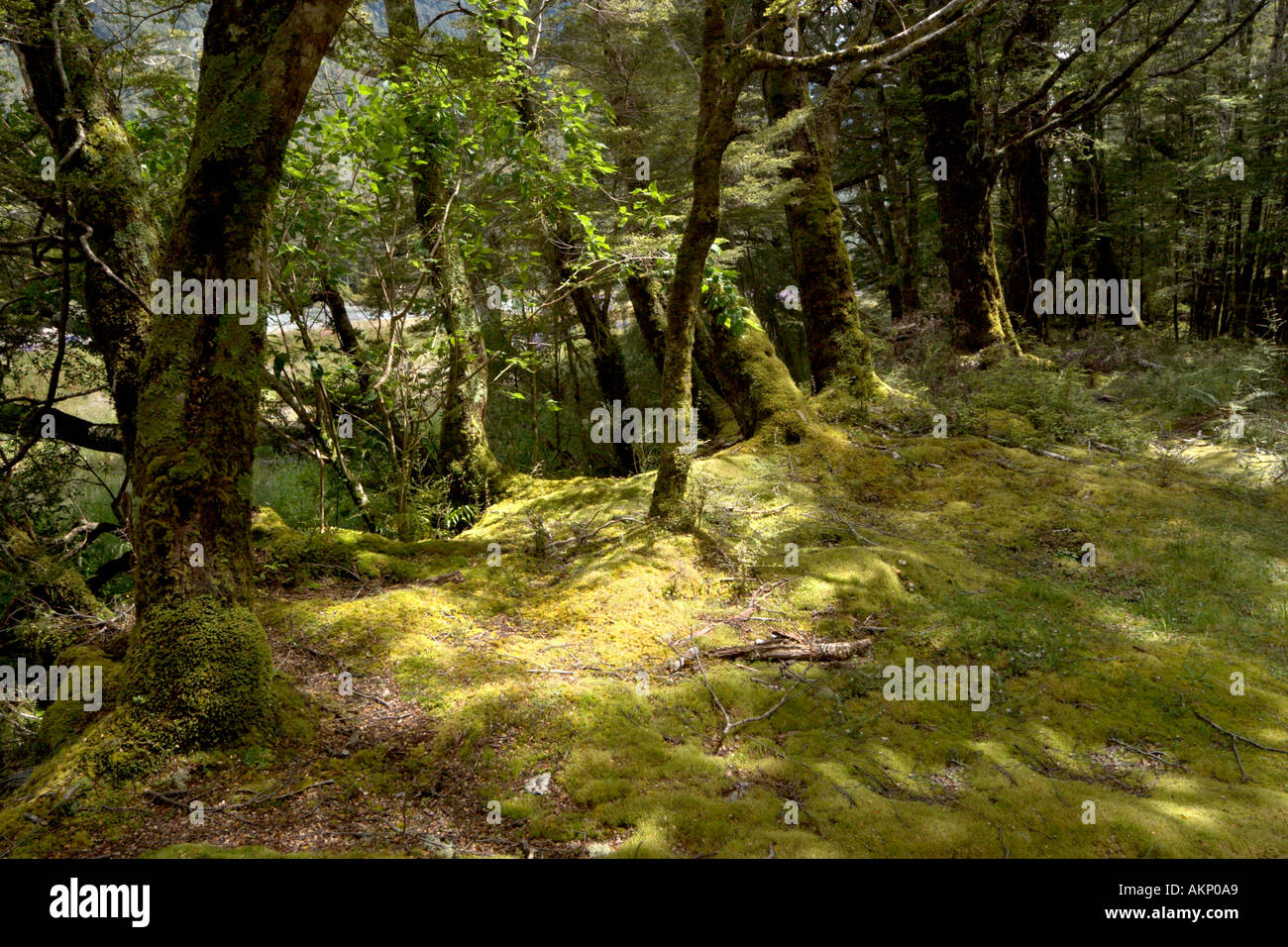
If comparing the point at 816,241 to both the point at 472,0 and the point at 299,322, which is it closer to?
the point at 472,0

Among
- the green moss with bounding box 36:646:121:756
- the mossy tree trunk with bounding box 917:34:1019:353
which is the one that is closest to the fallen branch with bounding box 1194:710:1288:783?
the green moss with bounding box 36:646:121:756

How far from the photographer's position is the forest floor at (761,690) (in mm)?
2576

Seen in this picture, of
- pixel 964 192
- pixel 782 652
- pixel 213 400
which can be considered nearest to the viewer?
pixel 213 400

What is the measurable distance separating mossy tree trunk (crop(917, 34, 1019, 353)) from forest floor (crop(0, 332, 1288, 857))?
3.75 meters

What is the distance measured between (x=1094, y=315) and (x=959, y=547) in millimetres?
12128

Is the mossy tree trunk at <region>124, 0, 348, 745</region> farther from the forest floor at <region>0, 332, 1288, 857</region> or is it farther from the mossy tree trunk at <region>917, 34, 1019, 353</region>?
the mossy tree trunk at <region>917, 34, 1019, 353</region>

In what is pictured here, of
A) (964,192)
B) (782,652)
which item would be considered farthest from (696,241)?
(964,192)

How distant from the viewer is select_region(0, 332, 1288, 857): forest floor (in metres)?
2.58

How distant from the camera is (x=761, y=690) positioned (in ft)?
12.1

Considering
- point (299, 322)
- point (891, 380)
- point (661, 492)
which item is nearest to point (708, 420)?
point (891, 380)

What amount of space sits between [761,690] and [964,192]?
8582 mm

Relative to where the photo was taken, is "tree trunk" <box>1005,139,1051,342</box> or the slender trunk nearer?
the slender trunk

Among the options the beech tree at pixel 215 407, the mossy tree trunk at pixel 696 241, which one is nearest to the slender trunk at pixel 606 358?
the mossy tree trunk at pixel 696 241

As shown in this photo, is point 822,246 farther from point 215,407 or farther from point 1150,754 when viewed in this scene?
point 215,407
